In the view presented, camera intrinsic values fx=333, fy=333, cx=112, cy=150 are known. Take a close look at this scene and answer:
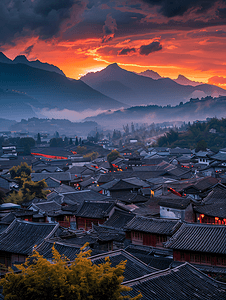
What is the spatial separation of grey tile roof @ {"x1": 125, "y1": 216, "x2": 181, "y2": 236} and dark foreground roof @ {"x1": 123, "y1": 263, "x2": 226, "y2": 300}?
635 centimetres

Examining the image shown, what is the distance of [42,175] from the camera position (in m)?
68.7

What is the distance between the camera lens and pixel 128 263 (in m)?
16.5

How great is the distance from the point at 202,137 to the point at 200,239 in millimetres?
123936

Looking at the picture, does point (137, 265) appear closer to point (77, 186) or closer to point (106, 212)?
point (106, 212)

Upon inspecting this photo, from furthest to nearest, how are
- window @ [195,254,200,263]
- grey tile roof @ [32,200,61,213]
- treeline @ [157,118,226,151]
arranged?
treeline @ [157,118,226,151] → grey tile roof @ [32,200,61,213] → window @ [195,254,200,263]

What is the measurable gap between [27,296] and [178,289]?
23.1ft

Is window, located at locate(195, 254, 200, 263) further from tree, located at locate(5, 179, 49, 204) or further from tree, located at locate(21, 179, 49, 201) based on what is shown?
tree, located at locate(21, 179, 49, 201)

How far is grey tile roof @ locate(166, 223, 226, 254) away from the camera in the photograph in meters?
18.7

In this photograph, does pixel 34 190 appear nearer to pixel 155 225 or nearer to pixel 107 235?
pixel 155 225

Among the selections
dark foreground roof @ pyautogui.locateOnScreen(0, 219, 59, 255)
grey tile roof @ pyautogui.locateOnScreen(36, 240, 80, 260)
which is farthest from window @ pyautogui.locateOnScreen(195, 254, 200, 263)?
dark foreground roof @ pyautogui.locateOnScreen(0, 219, 59, 255)

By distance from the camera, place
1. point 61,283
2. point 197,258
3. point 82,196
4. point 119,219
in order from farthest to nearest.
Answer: point 82,196, point 119,219, point 197,258, point 61,283

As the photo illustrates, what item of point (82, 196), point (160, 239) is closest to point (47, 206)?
point (82, 196)

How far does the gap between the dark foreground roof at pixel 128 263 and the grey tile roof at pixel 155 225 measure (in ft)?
18.1

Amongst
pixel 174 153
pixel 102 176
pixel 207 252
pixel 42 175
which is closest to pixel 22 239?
pixel 207 252
